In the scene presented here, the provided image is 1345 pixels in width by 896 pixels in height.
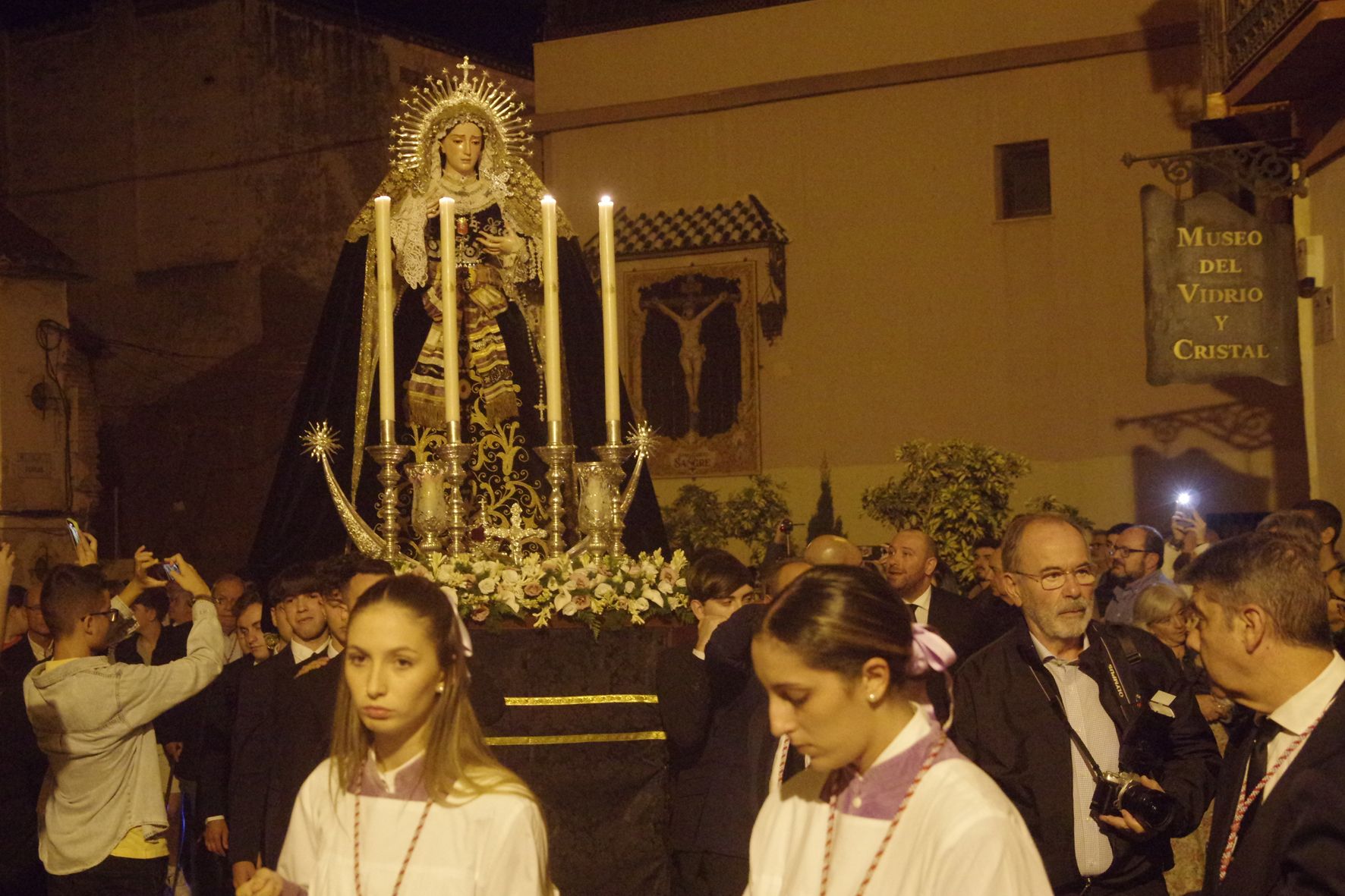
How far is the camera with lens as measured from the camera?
397 cm

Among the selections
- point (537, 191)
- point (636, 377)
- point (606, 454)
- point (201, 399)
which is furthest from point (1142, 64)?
point (201, 399)

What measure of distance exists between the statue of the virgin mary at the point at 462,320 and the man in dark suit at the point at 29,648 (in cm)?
115

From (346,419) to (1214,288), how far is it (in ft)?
20.5

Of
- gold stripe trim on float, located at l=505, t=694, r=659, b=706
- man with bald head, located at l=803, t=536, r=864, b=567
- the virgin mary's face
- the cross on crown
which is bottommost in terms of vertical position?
gold stripe trim on float, located at l=505, t=694, r=659, b=706

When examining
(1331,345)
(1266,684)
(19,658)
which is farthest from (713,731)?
(1331,345)

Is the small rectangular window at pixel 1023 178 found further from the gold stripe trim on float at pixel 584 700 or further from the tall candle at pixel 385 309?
the gold stripe trim on float at pixel 584 700

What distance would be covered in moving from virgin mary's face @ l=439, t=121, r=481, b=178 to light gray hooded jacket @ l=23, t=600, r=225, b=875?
224cm

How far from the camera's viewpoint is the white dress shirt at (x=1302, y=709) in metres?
3.15

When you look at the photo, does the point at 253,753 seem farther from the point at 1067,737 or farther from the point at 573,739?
the point at 1067,737

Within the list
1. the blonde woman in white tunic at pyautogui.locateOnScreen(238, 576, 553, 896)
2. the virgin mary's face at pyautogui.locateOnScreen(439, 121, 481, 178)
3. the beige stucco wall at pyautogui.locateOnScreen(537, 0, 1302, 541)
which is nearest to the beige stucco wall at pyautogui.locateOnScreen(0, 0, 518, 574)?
the beige stucco wall at pyautogui.locateOnScreen(537, 0, 1302, 541)

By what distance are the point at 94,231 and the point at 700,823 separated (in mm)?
18948

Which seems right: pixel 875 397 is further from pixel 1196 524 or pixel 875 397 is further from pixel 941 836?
pixel 941 836

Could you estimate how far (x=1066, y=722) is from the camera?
4.24 meters

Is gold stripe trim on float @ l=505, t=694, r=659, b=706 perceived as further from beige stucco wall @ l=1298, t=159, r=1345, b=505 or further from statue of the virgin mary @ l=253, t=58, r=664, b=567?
beige stucco wall @ l=1298, t=159, r=1345, b=505
